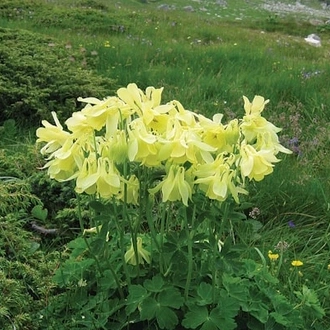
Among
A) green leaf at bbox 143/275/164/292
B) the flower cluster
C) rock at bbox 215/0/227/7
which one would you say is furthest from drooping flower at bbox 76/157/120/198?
rock at bbox 215/0/227/7

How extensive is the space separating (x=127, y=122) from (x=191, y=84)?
5109 mm

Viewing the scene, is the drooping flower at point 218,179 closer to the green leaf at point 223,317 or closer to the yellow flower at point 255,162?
the yellow flower at point 255,162

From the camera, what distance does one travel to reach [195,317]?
88.6 inches

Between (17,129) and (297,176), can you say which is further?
(17,129)

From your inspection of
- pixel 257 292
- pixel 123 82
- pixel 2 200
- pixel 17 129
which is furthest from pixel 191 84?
pixel 257 292

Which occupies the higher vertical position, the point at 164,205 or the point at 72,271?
the point at 164,205

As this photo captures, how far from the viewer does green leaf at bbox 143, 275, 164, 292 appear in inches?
88.0

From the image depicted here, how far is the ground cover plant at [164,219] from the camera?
2.26m

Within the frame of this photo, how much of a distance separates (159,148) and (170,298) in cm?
57

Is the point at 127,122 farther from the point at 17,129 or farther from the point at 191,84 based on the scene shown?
the point at 191,84

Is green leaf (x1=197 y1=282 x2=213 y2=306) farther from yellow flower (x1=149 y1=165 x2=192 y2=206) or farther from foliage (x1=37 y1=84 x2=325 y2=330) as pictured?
yellow flower (x1=149 y1=165 x2=192 y2=206)

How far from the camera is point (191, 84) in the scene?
23.4 ft

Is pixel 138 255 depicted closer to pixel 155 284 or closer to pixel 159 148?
pixel 155 284

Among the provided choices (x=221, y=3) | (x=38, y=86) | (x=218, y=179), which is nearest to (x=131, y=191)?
(x=218, y=179)
